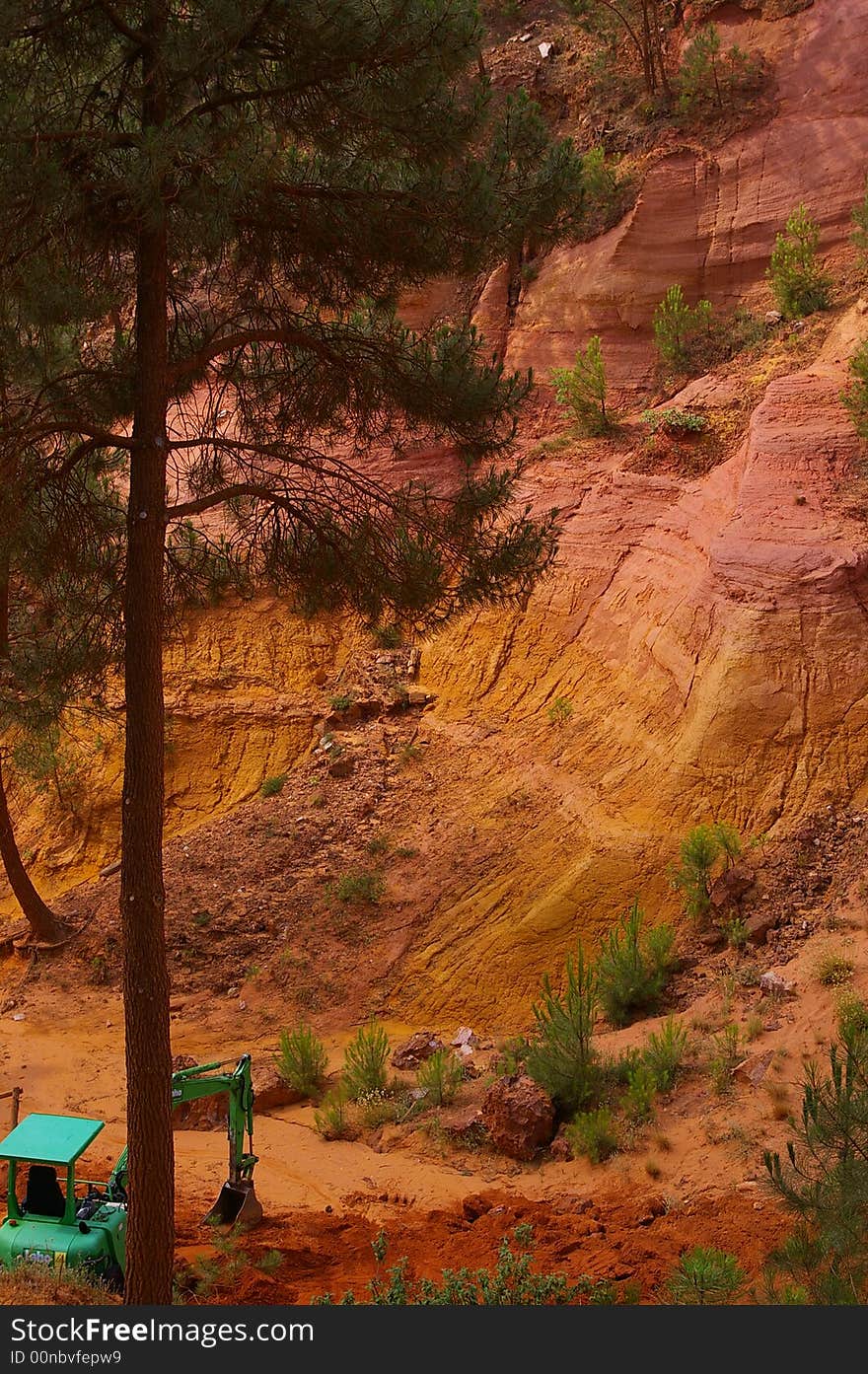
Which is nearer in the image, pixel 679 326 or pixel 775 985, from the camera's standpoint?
pixel 775 985

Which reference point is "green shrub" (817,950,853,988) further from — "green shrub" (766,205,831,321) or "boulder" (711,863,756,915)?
"green shrub" (766,205,831,321)

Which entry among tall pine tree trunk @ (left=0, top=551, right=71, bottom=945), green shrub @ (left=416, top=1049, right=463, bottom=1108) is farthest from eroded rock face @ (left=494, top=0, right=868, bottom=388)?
green shrub @ (left=416, top=1049, right=463, bottom=1108)

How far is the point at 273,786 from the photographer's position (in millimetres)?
17562

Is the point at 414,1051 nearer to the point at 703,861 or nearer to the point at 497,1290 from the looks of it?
the point at 703,861

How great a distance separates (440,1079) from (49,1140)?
4.46m

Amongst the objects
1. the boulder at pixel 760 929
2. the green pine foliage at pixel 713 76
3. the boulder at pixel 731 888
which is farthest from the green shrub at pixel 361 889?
the green pine foliage at pixel 713 76

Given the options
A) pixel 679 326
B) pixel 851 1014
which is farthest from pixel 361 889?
pixel 679 326

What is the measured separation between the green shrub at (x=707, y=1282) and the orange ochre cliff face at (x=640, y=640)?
6.10m

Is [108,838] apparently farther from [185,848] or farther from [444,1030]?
A: [444,1030]

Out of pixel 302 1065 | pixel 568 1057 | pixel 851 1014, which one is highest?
pixel 851 1014

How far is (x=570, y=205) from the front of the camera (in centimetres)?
870

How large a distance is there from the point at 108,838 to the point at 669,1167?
10906 millimetres

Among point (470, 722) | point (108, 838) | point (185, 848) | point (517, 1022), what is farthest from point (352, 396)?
point (108, 838)

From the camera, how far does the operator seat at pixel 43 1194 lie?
8.20 meters
